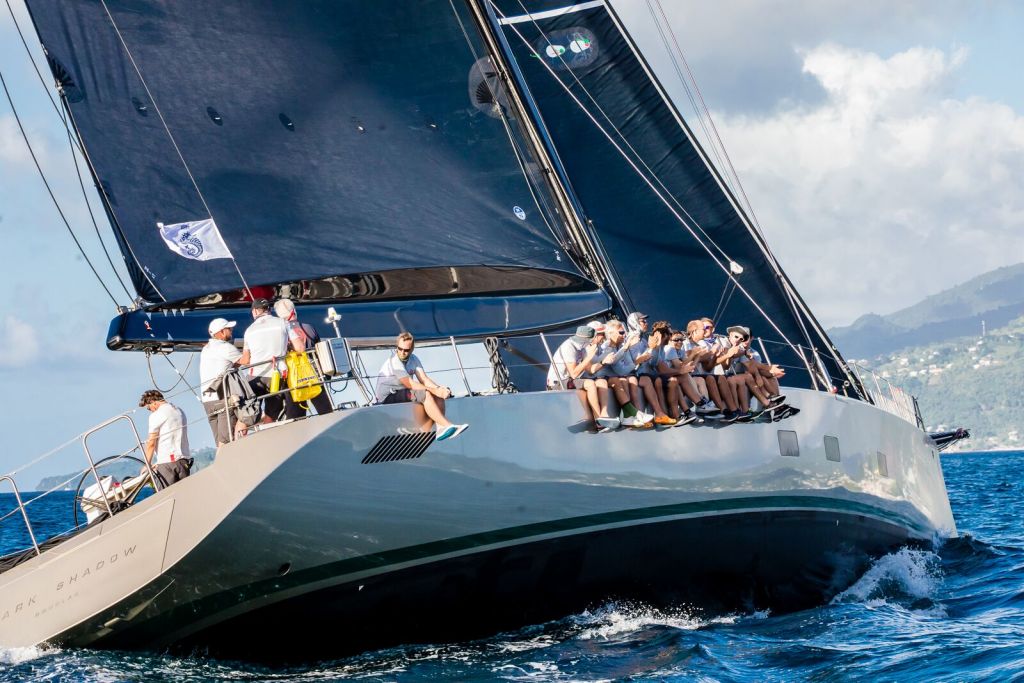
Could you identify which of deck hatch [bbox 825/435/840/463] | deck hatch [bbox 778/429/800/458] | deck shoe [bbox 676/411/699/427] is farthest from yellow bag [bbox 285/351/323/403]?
deck hatch [bbox 825/435/840/463]

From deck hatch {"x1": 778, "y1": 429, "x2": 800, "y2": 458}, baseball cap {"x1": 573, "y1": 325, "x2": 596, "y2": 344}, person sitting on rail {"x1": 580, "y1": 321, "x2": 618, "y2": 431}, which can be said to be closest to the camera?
person sitting on rail {"x1": 580, "y1": 321, "x2": 618, "y2": 431}

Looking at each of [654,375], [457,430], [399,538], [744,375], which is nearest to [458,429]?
[457,430]

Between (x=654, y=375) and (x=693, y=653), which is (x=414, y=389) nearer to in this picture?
(x=654, y=375)

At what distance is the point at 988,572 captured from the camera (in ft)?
44.0

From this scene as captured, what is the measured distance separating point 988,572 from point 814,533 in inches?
118

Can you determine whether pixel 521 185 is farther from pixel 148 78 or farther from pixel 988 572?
pixel 988 572

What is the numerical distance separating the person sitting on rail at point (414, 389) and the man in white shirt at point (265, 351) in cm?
74

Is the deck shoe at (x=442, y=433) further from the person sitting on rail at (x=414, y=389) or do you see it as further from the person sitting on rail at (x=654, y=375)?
the person sitting on rail at (x=654, y=375)

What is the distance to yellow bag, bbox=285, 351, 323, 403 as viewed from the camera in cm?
890

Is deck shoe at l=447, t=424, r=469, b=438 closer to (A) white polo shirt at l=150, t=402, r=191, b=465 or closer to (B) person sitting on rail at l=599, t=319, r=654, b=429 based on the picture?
(B) person sitting on rail at l=599, t=319, r=654, b=429

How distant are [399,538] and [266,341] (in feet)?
5.69

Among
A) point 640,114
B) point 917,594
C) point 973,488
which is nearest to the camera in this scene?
point 917,594

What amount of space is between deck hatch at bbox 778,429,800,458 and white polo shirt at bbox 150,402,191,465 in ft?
16.3

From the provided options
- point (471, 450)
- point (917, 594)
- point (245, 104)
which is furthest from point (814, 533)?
point (245, 104)
